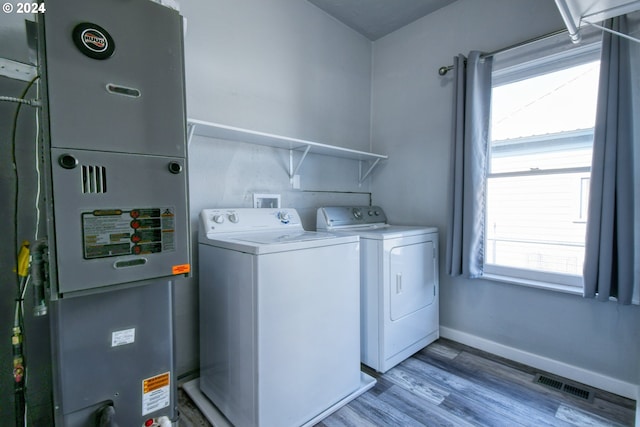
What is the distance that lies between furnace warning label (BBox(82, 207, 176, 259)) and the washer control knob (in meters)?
1.04

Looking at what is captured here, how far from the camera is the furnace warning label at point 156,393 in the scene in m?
1.07

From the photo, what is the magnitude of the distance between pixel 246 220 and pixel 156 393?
99 cm

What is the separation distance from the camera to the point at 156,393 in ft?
3.58

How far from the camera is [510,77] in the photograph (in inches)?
83.4

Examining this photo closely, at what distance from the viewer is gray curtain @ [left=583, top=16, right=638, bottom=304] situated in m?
1.57

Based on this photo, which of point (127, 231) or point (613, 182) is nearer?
point (127, 231)

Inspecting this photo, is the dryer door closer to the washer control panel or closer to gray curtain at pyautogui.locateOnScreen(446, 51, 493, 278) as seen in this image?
gray curtain at pyautogui.locateOnScreen(446, 51, 493, 278)

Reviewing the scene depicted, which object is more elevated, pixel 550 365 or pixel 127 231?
pixel 127 231

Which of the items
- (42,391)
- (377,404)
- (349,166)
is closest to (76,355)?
(42,391)

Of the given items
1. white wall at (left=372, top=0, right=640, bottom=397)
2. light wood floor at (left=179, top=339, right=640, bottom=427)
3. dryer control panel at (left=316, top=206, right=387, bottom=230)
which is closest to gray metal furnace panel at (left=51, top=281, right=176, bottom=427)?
light wood floor at (left=179, top=339, right=640, bottom=427)

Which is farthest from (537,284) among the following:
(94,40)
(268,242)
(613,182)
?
(94,40)

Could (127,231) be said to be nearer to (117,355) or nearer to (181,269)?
(181,269)

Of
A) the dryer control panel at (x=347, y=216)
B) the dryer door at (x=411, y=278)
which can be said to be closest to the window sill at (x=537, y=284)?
the dryer door at (x=411, y=278)

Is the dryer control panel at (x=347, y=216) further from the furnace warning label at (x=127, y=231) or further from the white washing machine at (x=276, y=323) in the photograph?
the furnace warning label at (x=127, y=231)
